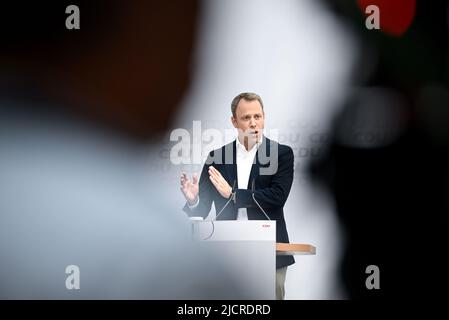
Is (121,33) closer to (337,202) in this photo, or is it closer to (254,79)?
(254,79)

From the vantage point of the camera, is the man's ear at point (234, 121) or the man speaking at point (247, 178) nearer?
the man speaking at point (247, 178)

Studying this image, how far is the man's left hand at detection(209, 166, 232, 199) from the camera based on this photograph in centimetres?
581

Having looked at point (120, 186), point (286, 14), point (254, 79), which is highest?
point (286, 14)

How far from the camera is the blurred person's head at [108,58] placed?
5891mm

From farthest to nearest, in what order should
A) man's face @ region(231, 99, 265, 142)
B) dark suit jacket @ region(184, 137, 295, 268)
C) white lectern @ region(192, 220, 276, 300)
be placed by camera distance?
1. man's face @ region(231, 99, 265, 142)
2. dark suit jacket @ region(184, 137, 295, 268)
3. white lectern @ region(192, 220, 276, 300)

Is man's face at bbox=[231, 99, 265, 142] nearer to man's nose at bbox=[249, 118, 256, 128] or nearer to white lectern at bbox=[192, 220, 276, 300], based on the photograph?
man's nose at bbox=[249, 118, 256, 128]

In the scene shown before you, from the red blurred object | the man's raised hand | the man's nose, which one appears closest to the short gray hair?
the man's nose

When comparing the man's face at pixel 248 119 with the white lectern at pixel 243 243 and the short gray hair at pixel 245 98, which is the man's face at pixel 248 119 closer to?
the short gray hair at pixel 245 98

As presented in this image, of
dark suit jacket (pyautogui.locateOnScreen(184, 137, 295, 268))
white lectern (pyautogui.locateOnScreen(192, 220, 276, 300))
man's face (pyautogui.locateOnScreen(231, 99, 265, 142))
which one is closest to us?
white lectern (pyautogui.locateOnScreen(192, 220, 276, 300))

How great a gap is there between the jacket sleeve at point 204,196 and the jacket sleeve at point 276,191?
0.58 ft

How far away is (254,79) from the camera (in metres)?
5.91

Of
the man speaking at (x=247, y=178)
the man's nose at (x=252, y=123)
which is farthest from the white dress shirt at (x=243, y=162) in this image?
the man's nose at (x=252, y=123)

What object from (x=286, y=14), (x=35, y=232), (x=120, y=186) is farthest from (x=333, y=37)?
(x=35, y=232)
